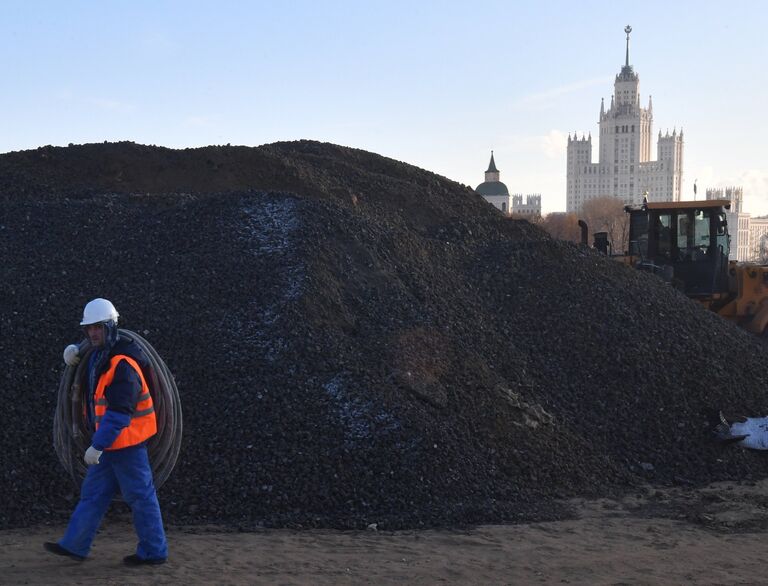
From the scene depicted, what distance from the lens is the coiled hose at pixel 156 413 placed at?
582cm

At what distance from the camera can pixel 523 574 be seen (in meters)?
5.78

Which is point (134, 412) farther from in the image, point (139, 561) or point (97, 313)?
point (139, 561)

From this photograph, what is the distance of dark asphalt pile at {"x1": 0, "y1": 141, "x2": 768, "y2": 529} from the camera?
710cm

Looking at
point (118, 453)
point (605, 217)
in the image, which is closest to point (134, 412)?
point (118, 453)

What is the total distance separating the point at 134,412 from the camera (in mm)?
5426

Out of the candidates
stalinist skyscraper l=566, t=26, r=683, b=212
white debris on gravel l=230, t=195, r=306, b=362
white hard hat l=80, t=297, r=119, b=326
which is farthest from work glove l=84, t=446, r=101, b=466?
stalinist skyscraper l=566, t=26, r=683, b=212

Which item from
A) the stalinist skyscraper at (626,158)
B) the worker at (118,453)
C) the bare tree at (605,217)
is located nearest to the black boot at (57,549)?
the worker at (118,453)

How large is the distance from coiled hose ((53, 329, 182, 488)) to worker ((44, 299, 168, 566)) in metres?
0.23

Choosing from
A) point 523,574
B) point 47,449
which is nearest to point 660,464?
point 523,574

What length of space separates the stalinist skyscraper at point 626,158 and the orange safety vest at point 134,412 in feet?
491

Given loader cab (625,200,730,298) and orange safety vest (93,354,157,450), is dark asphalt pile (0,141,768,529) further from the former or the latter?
loader cab (625,200,730,298)

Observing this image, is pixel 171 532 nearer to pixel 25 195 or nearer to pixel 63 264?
pixel 63 264

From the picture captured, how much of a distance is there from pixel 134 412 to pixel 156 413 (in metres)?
0.54

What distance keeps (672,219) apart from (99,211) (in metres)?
9.19
